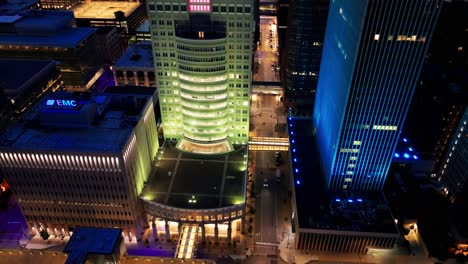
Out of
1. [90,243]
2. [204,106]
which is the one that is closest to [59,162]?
[90,243]

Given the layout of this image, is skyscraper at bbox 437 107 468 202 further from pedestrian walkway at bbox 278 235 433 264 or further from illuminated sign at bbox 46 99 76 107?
illuminated sign at bbox 46 99 76 107

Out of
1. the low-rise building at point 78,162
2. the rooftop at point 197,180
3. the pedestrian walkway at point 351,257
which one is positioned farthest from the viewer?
the rooftop at point 197,180

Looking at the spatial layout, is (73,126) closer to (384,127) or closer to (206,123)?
(206,123)

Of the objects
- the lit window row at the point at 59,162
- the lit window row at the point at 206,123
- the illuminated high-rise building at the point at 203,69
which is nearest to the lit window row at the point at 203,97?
the illuminated high-rise building at the point at 203,69

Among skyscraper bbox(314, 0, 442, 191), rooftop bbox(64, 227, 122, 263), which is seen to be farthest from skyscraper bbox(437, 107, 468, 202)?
rooftop bbox(64, 227, 122, 263)

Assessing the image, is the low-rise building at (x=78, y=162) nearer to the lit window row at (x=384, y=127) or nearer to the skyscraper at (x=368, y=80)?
the skyscraper at (x=368, y=80)
